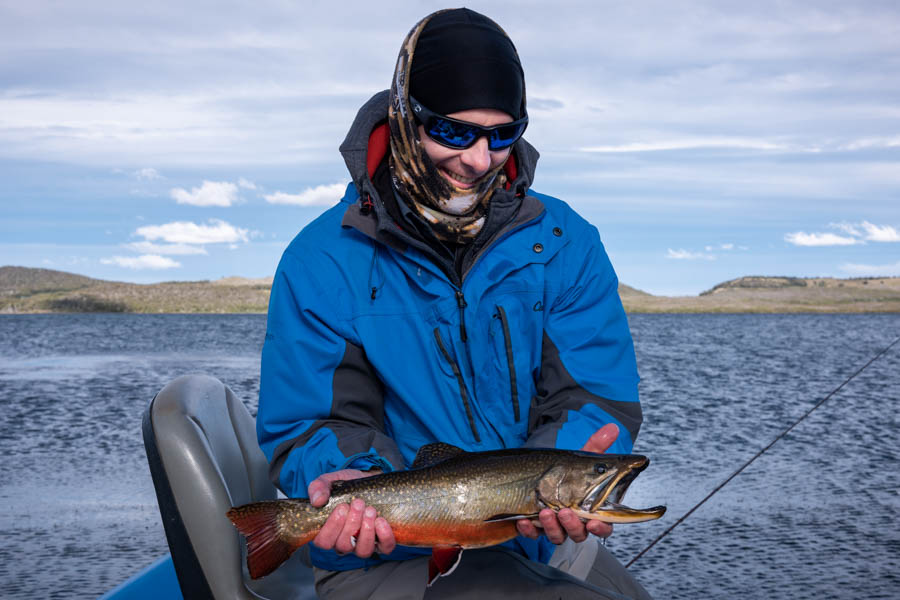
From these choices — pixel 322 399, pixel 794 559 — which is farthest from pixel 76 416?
pixel 322 399

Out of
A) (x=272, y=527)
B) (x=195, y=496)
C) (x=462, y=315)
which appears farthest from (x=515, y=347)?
(x=195, y=496)

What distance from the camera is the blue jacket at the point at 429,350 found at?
2.87 metres

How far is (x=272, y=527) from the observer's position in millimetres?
2533

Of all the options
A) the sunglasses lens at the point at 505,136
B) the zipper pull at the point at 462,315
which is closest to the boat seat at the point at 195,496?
the zipper pull at the point at 462,315

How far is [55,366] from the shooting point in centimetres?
3316

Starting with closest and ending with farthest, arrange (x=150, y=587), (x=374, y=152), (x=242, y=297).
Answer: (x=374, y=152), (x=150, y=587), (x=242, y=297)

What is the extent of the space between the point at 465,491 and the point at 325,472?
45 cm

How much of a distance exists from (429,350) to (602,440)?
634 mm

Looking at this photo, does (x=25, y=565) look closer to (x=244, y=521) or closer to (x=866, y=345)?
(x=244, y=521)

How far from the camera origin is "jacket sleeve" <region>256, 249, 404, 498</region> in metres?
2.82

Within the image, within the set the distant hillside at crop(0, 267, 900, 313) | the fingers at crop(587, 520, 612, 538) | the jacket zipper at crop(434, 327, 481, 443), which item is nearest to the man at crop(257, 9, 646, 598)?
the jacket zipper at crop(434, 327, 481, 443)

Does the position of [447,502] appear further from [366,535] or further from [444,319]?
[444,319]

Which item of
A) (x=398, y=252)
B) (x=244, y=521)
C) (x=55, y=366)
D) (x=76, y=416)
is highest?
(x=398, y=252)

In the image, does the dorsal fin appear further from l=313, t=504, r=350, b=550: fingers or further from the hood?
the hood
